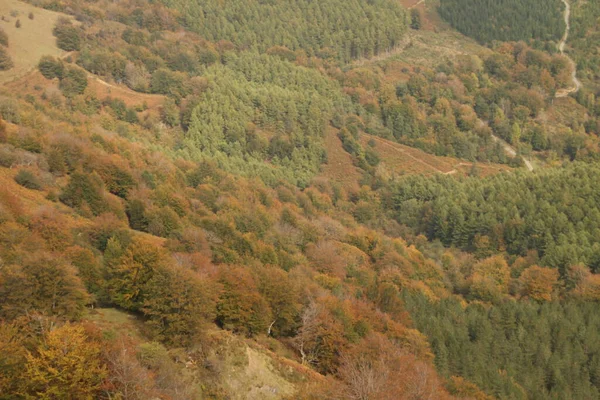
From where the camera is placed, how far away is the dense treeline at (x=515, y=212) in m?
122

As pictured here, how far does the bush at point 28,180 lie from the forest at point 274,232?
0.19 meters

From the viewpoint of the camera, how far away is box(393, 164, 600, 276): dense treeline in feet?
402

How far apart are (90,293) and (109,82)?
10898 cm

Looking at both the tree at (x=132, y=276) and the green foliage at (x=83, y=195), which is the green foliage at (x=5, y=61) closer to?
the green foliage at (x=83, y=195)

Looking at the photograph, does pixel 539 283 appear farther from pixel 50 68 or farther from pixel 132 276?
pixel 50 68

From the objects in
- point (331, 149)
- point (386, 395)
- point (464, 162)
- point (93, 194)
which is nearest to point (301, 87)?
point (331, 149)

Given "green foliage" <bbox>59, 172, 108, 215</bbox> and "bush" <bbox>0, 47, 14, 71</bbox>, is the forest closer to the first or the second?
"green foliage" <bbox>59, 172, 108, 215</bbox>

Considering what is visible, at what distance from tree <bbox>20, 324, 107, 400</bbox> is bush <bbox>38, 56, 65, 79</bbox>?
116 metres

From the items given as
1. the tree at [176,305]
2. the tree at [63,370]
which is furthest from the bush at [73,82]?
the tree at [63,370]

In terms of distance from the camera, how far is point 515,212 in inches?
5221

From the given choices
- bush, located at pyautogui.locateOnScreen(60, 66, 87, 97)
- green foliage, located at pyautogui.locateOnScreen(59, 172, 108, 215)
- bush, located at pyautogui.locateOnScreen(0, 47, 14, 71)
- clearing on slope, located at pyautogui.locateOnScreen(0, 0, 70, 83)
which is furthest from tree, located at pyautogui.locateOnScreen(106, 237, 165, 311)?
bush, located at pyautogui.locateOnScreen(0, 47, 14, 71)

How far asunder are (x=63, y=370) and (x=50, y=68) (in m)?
119

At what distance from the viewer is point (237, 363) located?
5166 centimetres

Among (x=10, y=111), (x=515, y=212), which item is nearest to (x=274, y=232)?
(x=10, y=111)
